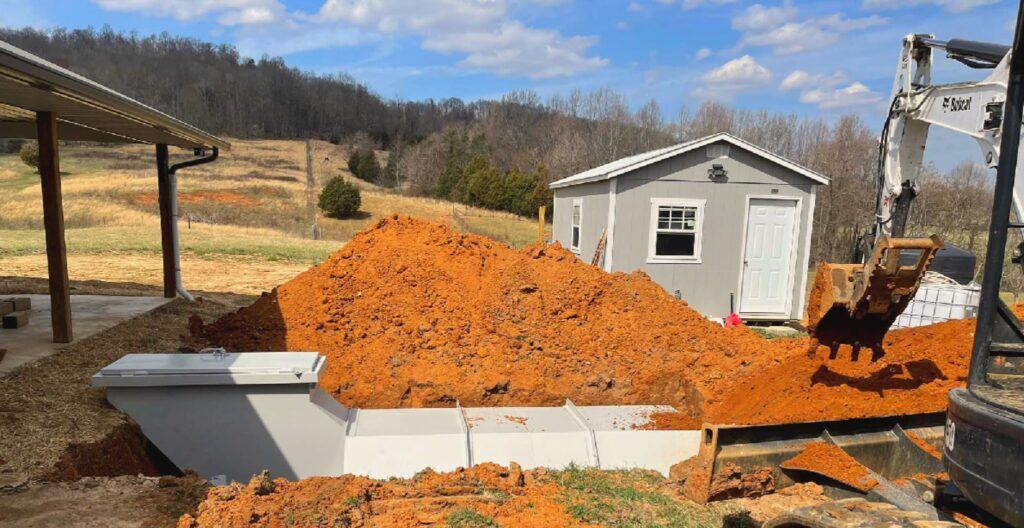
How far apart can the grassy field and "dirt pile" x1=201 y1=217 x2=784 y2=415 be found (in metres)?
5.15

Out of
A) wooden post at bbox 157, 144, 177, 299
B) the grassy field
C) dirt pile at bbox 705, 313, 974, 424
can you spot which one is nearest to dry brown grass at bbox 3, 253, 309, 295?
the grassy field

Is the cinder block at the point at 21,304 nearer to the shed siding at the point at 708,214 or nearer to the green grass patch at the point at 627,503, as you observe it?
the green grass patch at the point at 627,503

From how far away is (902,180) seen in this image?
545 centimetres

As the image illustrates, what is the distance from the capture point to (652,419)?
228 inches

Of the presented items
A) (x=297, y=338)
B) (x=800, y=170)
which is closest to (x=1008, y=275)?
(x=800, y=170)

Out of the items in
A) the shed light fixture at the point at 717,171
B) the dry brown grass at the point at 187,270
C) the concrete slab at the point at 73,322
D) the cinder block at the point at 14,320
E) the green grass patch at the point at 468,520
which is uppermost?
the shed light fixture at the point at 717,171

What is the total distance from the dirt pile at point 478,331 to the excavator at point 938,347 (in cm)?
163

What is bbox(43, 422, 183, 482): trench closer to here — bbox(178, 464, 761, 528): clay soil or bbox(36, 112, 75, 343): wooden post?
bbox(178, 464, 761, 528): clay soil

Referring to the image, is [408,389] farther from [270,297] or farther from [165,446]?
[270,297]

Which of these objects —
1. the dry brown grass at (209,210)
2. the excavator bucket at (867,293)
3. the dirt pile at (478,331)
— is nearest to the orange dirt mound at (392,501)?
the dirt pile at (478,331)

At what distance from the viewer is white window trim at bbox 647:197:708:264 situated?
11.3m

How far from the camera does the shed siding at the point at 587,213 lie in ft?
38.6

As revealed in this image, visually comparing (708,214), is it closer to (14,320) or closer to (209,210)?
(14,320)

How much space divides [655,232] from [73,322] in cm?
947
